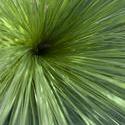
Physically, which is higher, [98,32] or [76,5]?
[76,5]

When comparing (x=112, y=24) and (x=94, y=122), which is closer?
(x=94, y=122)

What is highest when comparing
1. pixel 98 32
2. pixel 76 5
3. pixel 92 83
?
pixel 76 5

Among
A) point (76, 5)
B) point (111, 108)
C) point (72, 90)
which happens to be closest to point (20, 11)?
point (76, 5)

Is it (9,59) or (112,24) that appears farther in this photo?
(112,24)

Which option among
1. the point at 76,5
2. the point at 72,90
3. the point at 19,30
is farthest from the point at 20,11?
the point at 72,90

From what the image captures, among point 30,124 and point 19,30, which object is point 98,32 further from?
point 30,124

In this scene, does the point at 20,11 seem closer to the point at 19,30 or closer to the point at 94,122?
the point at 19,30
